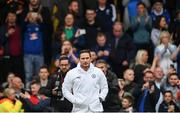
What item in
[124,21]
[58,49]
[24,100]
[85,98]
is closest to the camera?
[85,98]

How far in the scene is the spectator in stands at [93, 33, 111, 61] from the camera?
19.1 metres

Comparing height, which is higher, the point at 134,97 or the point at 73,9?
the point at 73,9

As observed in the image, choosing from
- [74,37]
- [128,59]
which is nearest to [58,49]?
[74,37]

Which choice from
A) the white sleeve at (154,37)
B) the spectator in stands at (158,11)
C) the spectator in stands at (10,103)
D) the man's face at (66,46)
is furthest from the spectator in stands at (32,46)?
the spectator in stands at (158,11)

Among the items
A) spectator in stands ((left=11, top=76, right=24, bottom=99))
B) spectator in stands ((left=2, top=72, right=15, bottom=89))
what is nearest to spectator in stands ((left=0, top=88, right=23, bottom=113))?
spectator in stands ((left=11, top=76, right=24, bottom=99))

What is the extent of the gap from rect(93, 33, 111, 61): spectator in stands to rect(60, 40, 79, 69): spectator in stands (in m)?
0.78

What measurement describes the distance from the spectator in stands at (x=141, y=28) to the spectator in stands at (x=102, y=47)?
0.97 meters

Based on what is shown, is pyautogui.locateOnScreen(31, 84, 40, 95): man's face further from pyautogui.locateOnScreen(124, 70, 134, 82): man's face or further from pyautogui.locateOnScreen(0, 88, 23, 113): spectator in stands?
pyautogui.locateOnScreen(124, 70, 134, 82): man's face

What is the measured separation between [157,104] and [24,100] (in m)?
3.06

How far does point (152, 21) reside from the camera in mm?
20000

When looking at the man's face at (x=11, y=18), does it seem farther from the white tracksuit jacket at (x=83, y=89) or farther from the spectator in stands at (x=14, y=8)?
the white tracksuit jacket at (x=83, y=89)

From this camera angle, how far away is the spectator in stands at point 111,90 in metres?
16.1

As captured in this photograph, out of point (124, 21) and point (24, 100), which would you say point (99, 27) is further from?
point (24, 100)

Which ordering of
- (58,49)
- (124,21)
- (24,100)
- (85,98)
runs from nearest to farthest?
(85,98)
(24,100)
(58,49)
(124,21)
